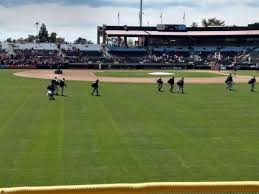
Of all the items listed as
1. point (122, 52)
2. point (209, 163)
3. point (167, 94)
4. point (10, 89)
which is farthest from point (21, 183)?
point (122, 52)

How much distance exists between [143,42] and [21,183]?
111311mm

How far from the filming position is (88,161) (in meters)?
16.6

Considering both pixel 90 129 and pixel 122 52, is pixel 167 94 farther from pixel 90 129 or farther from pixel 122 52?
pixel 122 52

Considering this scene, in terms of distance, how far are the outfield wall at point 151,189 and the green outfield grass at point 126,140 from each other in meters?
8.47

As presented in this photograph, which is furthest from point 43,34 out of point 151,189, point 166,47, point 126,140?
point 151,189

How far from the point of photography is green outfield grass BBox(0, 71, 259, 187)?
14.8 m

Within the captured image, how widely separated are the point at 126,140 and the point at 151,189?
15235mm

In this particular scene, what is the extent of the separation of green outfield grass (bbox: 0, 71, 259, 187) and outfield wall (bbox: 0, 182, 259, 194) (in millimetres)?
8474

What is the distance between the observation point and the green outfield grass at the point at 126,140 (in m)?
14.8

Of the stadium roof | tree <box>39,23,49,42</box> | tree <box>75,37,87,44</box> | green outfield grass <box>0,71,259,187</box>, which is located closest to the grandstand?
the stadium roof

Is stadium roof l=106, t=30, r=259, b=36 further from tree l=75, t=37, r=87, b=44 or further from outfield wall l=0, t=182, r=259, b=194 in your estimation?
outfield wall l=0, t=182, r=259, b=194

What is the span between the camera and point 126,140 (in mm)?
20672

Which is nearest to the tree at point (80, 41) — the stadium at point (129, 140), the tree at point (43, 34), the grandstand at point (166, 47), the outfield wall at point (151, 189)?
the tree at point (43, 34)

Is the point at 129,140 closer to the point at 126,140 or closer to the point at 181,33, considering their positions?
the point at 126,140
